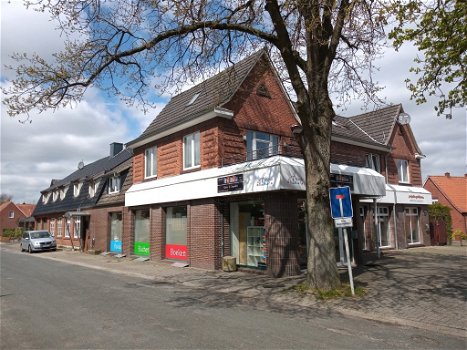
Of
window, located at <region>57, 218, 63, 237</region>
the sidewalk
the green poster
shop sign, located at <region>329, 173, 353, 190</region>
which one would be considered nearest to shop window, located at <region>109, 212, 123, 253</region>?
the green poster

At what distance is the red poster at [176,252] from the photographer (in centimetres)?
1766

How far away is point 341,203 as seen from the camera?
396 inches

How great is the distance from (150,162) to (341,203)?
42.6 ft

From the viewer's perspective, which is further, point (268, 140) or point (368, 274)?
point (268, 140)

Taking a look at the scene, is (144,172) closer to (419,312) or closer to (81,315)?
(81,315)

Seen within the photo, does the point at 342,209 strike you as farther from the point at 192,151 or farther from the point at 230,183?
the point at 192,151

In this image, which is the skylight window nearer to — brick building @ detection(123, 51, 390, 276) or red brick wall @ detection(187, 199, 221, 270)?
brick building @ detection(123, 51, 390, 276)

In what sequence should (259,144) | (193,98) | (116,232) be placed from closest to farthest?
(259,144)
(193,98)
(116,232)

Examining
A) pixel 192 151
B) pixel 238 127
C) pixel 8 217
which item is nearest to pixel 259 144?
pixel 238 127

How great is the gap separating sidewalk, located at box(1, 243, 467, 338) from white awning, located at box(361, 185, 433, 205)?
7918 millimetres

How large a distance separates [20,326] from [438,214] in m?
28.0

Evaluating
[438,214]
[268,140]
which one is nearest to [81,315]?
[268,140]

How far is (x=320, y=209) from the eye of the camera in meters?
10.3

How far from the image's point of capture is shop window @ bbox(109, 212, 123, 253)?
23.8 meters
